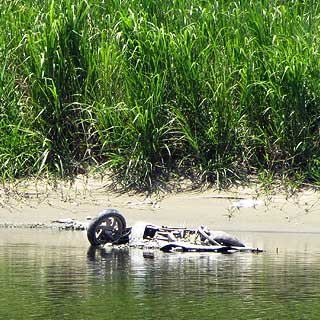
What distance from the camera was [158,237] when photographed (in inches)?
493

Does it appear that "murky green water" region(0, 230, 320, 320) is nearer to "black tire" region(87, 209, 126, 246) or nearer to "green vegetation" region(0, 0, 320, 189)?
"black tire" region(87, 209, 126, 246)

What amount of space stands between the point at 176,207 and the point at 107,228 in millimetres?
1994

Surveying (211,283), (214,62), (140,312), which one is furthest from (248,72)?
(140,312)

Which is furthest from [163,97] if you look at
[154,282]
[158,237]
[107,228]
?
[154,282]

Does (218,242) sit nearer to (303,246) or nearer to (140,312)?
(303,246)

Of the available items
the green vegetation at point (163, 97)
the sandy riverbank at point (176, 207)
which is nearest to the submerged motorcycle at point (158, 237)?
the sandy riverbank at point (176, 207)

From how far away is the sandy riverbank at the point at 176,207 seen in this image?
46.2 feet

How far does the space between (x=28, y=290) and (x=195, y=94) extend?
579 centimetres

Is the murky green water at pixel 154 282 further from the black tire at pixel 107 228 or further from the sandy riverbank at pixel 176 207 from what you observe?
the sandy riverbank at pixel 176 207

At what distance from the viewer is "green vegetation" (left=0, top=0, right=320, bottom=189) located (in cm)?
1504

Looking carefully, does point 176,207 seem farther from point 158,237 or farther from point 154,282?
point 154,282

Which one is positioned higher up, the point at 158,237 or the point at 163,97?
the point at 163,97

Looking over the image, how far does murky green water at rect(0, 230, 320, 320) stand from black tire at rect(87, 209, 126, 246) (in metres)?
0.15

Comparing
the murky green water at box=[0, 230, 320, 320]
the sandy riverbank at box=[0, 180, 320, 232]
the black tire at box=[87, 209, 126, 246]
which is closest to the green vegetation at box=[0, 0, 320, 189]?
the sandy riverbank at box=[0, 180, 320, 232]
